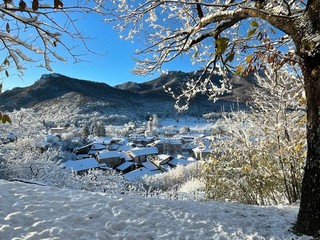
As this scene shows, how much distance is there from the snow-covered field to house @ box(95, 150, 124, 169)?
3955 cm

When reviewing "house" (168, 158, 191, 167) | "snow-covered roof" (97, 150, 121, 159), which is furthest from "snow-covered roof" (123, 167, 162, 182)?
"snow-covered roof" (97, 150, 121, 159)

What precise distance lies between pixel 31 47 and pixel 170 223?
10.3 ft

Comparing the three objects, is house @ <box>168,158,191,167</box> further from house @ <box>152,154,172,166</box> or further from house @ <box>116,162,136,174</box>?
house @ <box>116,162,136,174</box>

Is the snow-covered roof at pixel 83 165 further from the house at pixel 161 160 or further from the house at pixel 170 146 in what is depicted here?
the house at pixel 170 146

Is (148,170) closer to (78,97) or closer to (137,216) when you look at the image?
(137,216)

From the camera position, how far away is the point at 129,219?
4.22 metres

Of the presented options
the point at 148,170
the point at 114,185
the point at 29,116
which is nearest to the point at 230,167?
the point at 114,185

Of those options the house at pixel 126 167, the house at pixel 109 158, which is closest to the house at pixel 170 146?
the house at pixel 109 158

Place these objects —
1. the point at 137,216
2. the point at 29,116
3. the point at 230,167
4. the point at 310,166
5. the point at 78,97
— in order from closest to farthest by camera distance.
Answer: the point at 310,166 < the point at 137,216 < the point at 230,167 < the point at 29,116 < the point at 78,97

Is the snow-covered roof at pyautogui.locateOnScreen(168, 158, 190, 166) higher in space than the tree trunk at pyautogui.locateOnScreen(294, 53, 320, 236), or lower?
lower

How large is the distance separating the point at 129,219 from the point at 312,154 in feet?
9.09

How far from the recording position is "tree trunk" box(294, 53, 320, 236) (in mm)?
3168

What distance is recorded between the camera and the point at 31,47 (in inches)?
136

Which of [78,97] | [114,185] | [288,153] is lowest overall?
[114,185]
